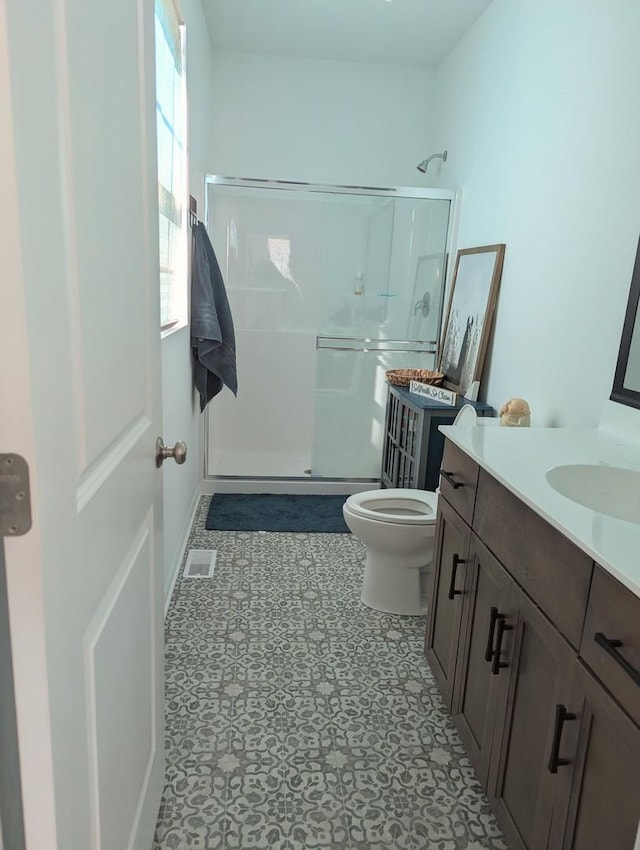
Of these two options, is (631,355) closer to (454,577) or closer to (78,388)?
(454,577)

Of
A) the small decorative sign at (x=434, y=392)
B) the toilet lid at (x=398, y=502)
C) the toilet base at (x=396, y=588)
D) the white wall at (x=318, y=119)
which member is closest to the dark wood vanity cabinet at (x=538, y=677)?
the toilet base at (x=396, y=588)

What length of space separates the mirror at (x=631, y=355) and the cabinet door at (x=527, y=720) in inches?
30.3

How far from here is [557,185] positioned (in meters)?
2.22

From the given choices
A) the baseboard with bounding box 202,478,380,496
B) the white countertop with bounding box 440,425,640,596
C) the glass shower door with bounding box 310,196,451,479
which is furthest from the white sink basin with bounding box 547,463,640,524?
the baseboard with bounding box 202,478,380,496

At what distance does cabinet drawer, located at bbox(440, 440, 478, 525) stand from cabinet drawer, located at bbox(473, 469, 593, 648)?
6 cm

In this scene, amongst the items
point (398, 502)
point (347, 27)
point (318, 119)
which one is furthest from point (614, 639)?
point (318, 119)

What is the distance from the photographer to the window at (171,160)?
2160 mm

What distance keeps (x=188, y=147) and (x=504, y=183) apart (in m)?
1.46

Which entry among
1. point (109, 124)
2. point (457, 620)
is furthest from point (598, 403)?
point (109, 124)

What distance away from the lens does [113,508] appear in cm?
94

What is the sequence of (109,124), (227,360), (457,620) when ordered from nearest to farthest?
(109,124), (457,620), (227,360)

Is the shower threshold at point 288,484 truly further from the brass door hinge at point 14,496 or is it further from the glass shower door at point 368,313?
the brass door hinge at point 14,496

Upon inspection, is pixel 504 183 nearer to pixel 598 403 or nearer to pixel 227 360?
pixel 598 403

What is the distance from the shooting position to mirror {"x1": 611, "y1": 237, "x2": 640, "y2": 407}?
1722 millimetres
